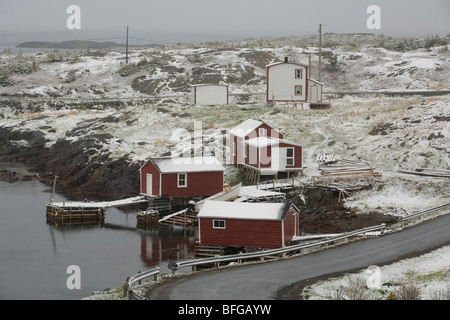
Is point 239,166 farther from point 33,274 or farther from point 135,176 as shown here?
point 33,274

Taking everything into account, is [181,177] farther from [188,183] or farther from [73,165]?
[73,165]

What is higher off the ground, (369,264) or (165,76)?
(165,76)

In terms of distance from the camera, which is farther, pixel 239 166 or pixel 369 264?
pixel 239 166

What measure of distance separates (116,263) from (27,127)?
4579 cm

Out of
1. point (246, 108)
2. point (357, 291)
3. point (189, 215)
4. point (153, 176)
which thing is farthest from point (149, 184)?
point (357, 291)

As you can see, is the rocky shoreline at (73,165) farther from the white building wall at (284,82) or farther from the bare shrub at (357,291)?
the bare shrub at (357,291)

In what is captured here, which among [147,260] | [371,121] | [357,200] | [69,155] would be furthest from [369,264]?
[69,155]

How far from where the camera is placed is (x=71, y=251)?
42.2 metres

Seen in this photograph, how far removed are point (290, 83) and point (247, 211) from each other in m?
40.4

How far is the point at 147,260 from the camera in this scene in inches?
1593

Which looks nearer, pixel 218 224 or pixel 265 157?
pixel 218 224

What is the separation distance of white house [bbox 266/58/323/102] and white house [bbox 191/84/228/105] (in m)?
5.50
